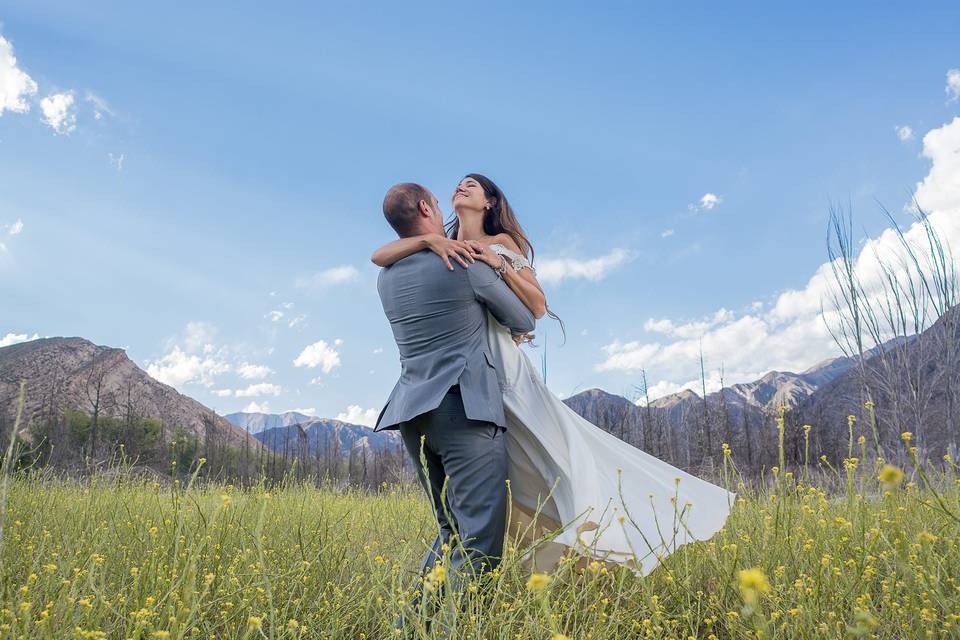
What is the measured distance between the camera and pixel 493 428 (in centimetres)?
241

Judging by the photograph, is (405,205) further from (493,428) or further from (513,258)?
(493,428)

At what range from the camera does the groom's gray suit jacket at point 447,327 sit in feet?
7.77

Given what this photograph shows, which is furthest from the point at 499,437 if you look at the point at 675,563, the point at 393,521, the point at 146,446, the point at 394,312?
the point at 146,446

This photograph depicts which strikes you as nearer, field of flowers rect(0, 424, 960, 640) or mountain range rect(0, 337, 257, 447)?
field of flowers rect(0, 424, 960, 640)

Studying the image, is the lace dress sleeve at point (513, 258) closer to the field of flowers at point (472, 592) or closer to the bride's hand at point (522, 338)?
the bride's hand at point (522, 338)

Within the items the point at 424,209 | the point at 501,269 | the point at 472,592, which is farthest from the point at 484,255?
the point at 472,592

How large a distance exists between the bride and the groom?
0.23 feet

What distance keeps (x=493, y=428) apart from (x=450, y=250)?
26.8 inches

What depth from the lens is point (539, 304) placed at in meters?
2.55

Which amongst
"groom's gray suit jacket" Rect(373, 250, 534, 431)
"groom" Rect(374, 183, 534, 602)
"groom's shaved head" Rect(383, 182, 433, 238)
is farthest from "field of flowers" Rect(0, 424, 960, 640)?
"groom's shaved head" Rect(383, 182, 433, 238)

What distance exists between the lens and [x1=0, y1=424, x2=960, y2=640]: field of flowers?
183 centimetres

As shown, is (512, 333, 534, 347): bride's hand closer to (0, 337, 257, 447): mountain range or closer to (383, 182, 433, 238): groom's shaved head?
(383, 182, 433, 238): groom's shaved head

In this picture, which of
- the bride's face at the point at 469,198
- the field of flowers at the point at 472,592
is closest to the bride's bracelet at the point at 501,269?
the bride's face at the point at 469,198

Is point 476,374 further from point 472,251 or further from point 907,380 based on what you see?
point 907,380
